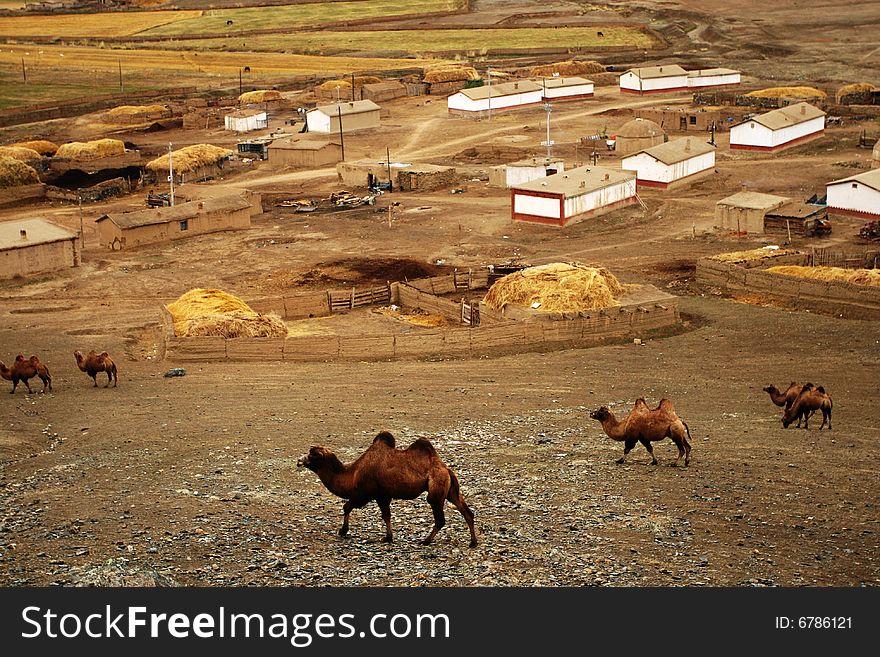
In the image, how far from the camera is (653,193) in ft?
240

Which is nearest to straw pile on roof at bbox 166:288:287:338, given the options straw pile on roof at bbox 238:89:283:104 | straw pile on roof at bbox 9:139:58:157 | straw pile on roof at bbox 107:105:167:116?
straw pile on roof at bbox 9:139:58:157

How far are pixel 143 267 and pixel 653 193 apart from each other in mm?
31224

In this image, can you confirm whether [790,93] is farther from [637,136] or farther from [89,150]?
[89,150]

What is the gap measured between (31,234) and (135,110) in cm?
5503

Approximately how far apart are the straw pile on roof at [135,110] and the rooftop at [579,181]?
171ft

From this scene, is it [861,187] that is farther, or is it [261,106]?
[261,106]

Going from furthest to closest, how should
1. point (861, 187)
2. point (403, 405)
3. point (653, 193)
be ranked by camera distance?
1. point (653, 193)
2. point (861, 187)
3. point (403, 405)

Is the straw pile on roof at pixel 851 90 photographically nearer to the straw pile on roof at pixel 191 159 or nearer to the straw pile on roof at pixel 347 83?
the straw pile on roof at pixel 347 83

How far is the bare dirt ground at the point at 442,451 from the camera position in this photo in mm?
18703

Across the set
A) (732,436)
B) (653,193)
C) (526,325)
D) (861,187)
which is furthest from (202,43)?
(732,436)

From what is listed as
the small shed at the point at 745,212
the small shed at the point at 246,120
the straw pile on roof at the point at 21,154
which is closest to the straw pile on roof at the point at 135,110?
the small shed at the point at 246,120

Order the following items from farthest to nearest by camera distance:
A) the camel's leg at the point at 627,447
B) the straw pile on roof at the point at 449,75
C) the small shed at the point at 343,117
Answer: the straw pile on roof at the point at 449,75
the small shed at the point at 343,117
the camel's leg at the point at 627,447

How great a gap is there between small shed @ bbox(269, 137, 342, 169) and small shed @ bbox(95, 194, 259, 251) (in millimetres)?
18160

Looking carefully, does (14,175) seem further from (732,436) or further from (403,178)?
(732,436)
